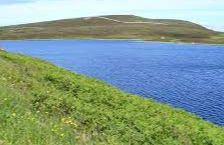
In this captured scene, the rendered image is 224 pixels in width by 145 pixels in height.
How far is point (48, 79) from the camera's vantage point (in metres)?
37.0

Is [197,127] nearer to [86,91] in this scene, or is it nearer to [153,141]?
[153,141]

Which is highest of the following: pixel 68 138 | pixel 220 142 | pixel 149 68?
pixel 68 138

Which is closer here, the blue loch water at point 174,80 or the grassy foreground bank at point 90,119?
the grassy foreground bank at point 90,119

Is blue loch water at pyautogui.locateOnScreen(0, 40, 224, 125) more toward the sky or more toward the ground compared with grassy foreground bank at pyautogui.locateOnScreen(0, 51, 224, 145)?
more toward the ground

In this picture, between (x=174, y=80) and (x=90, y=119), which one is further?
(x=174, y=80)

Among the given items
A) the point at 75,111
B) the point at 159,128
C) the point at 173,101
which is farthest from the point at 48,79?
the point at 173,101

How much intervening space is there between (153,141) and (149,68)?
67.9m

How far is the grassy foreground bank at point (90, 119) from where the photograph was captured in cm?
1775

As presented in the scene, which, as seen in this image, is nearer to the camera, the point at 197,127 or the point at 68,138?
the point at 68,138

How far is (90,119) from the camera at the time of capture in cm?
2531

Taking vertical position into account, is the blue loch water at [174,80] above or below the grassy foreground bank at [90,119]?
below

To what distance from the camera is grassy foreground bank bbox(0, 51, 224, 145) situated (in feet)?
58.2

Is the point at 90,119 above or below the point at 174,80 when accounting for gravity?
above

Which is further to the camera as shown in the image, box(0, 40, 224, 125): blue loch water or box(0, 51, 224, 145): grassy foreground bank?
box(0, 40, 224, 125): blue loch water
